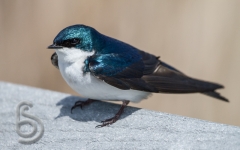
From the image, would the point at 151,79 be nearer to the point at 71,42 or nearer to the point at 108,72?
the point at 108,72

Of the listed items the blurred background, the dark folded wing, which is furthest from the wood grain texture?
the blurred background

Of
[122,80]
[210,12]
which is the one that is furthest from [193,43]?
[122,80]

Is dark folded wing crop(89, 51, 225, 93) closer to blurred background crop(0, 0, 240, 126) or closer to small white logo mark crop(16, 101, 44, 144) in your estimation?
small white logo mark crop(16, 101, 44, 144)

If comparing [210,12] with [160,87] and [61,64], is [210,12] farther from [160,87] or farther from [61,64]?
[61,64]

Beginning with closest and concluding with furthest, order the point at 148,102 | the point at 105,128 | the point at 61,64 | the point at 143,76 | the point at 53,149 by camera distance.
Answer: the point at 53,149 → the point at 105,128 → the point at 61,64 → the point at 143,76 → the point at 148,102

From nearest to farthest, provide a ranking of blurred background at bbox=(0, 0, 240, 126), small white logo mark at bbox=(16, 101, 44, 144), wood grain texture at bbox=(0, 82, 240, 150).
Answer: wood grain texture at bbox=(0, 82, 240, 150) → small white logo mark at bbox=(16, 101, 44, 144) → blurred background at bbox=(0, 0, 240, 126)

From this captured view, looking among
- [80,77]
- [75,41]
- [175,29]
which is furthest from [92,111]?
[175,29]
